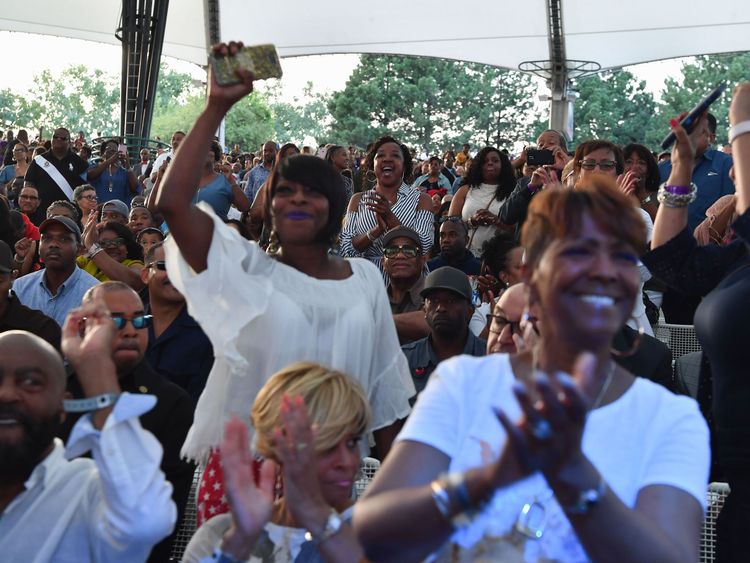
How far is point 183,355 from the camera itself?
5027 millimetres

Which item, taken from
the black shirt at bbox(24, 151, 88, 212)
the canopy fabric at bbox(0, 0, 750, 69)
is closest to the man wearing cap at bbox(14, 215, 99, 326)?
the black shirt at bbox(24, 151, 88, 212)

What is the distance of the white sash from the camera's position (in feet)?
39.4

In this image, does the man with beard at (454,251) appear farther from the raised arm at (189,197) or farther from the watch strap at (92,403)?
the watch strap at (92,403)

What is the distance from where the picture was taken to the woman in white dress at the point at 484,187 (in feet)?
27.0

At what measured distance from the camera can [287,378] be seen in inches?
106

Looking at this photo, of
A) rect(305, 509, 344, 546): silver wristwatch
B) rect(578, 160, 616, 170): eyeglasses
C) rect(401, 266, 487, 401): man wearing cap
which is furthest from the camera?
rect(578, 160, 616, 170): eyeglasses

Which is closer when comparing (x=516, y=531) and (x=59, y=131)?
(x=516, y=531)

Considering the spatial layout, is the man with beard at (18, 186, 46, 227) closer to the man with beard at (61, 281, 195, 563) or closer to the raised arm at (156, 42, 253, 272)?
the man with beard at (61, 281, 195, 563)

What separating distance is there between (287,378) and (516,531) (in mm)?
1013

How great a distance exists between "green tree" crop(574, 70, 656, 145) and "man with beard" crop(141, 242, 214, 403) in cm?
5251

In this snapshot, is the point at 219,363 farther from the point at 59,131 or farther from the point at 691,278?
the point at 59,131

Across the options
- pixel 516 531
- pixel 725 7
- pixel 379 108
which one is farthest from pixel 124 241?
pixel 379 108

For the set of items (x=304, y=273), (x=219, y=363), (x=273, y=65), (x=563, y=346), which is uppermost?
(x=273, y=65)

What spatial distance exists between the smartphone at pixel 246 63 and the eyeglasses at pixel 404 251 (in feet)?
9.91
